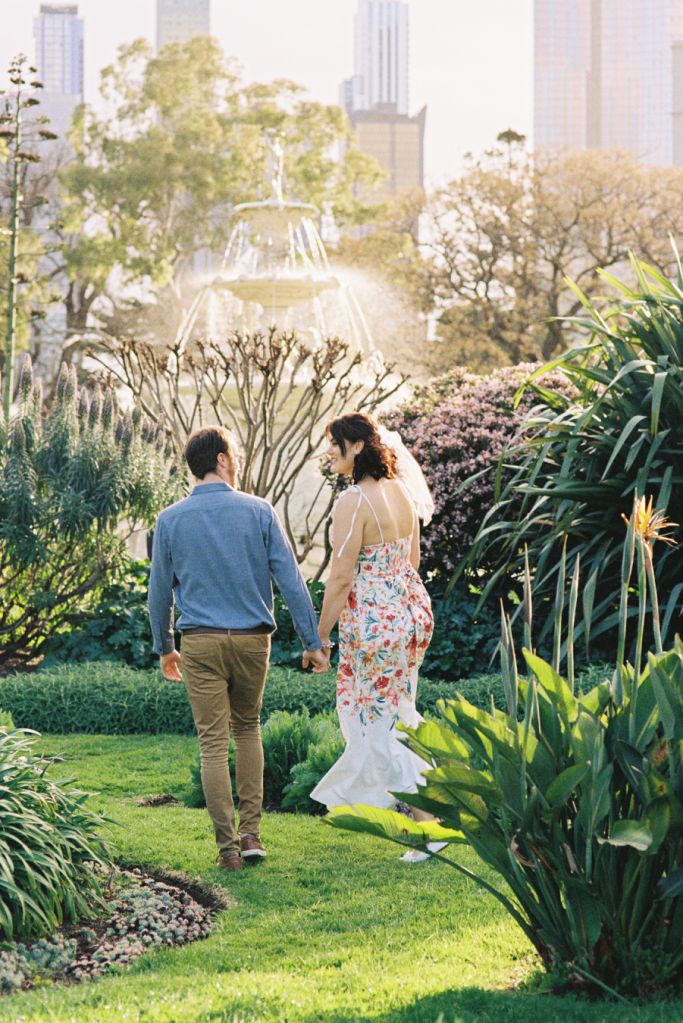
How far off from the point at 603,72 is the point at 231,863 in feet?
376

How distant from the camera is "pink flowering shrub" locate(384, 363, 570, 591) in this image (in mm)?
8836

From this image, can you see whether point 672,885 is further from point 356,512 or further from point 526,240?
point 526,240

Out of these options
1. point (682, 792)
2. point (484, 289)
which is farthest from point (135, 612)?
point (484, 289)

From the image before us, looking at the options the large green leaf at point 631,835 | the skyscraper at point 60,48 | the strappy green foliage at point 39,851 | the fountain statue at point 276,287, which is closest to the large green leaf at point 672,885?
the large green leaf at point 631,835

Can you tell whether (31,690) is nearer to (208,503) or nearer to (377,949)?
(208,503)

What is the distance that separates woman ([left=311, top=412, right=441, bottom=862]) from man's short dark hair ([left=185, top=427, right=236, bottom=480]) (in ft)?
1.61

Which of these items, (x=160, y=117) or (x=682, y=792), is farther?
(x=160, y=117)

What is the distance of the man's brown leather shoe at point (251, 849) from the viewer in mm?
4754

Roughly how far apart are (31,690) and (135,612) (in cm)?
151

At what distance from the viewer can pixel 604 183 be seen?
28.1 meters

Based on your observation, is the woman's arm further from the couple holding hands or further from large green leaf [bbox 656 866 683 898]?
large green leaf [bbox 656 866 683 898]

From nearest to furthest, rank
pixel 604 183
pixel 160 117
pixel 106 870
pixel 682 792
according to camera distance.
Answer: pixel 682 792 < pixel 106 870 < pixel 604 183 < pixel 160 117

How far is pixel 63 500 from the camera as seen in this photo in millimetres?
8578

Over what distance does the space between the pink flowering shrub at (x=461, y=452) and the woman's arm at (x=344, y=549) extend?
359 cm
